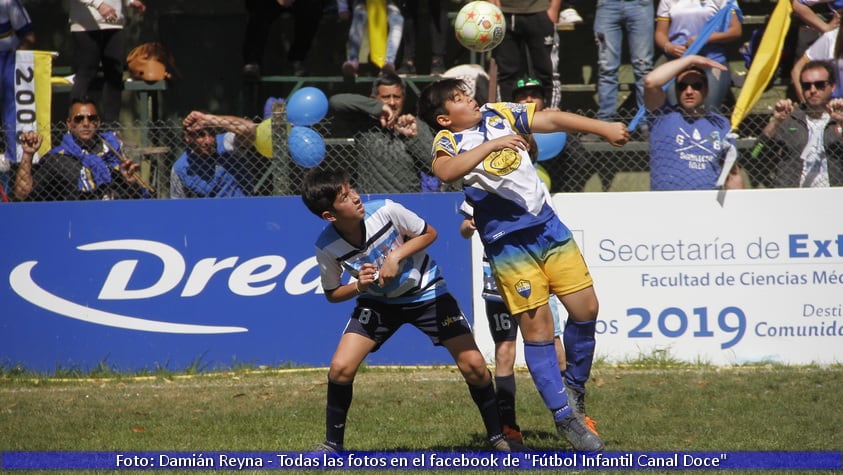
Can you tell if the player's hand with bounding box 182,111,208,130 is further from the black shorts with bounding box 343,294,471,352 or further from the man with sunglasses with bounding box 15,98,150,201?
the black shorts with bounding box 343,294,471,352

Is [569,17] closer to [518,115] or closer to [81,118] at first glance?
[81,118]

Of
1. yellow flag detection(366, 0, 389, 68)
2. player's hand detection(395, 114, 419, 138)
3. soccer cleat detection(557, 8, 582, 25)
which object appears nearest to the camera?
player's hand detection(395, 114, 419, 138)

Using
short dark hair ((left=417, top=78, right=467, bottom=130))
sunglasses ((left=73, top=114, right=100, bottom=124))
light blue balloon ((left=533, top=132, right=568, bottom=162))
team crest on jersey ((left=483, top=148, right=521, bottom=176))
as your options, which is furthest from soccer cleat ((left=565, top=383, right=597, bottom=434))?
sunglasses ((left=73, top=114, right=100, bottom=124))

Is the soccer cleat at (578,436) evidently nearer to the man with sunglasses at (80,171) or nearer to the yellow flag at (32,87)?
the man with sunglasses at (80,171)

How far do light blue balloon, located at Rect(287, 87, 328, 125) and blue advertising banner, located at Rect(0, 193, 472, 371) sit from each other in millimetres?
841

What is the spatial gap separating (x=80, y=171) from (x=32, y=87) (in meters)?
1.91

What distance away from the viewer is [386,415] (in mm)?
7711

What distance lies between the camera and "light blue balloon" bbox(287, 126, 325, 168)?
9664mm

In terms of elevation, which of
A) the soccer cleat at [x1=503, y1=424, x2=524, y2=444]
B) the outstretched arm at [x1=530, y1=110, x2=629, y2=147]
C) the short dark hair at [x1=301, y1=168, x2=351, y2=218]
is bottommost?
the soccer cleat at [x1=503, y1=424, x2=524, y2=444]

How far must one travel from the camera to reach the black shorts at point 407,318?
613cm

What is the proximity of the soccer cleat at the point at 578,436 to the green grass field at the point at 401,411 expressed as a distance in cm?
67

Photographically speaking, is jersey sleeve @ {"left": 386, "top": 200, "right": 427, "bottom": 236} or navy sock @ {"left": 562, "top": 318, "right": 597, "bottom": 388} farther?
jersey sleeve @ {"left": 386, "top": 200, "right": 427, "bottom": 236}

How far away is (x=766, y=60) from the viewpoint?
10109 millimetres

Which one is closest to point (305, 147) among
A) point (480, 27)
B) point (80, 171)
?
point (480, 27)
